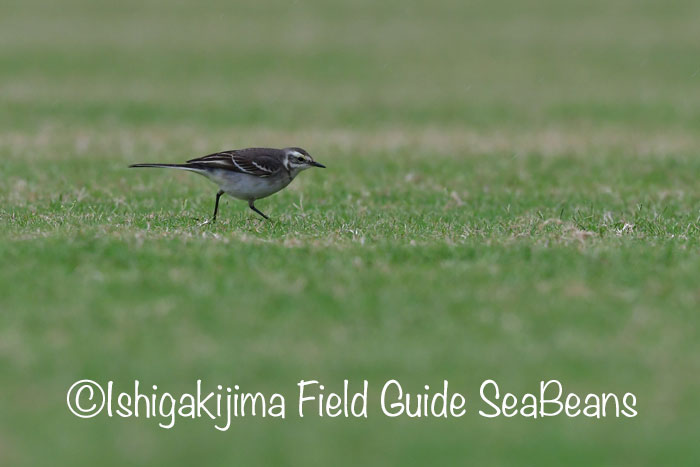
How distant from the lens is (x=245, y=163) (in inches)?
539

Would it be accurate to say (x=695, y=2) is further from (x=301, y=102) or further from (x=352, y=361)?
(x=352, y=361)

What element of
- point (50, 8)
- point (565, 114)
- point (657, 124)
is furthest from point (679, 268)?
point (50, 8)

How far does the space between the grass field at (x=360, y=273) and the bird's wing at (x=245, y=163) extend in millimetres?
680

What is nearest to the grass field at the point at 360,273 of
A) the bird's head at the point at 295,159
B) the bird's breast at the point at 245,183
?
the bird's breast at the point at 245,183

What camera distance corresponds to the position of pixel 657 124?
2608 cm

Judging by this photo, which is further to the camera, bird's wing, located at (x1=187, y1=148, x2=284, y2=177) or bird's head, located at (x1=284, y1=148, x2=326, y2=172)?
bird's head, located at (x1=284, y1=148, x2=326, y2=172)

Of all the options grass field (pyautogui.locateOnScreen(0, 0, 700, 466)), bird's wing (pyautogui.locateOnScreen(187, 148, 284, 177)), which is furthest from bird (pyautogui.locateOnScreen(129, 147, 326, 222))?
grass field (pyautogui.locateOnScreen(0, 0, 700, 466))

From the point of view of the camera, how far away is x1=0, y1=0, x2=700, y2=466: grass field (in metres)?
7.38

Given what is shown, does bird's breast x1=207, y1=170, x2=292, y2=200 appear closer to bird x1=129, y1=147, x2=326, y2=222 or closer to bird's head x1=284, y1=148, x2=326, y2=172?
bird x1=129, y1=147, x2=326, y2=222

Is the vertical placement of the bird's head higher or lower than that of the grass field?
higher

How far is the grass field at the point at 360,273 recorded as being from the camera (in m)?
7.38

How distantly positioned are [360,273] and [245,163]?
3744 millimetres

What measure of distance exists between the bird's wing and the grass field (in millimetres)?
680

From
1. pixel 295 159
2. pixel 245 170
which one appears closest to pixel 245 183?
A: pixel 245 170
